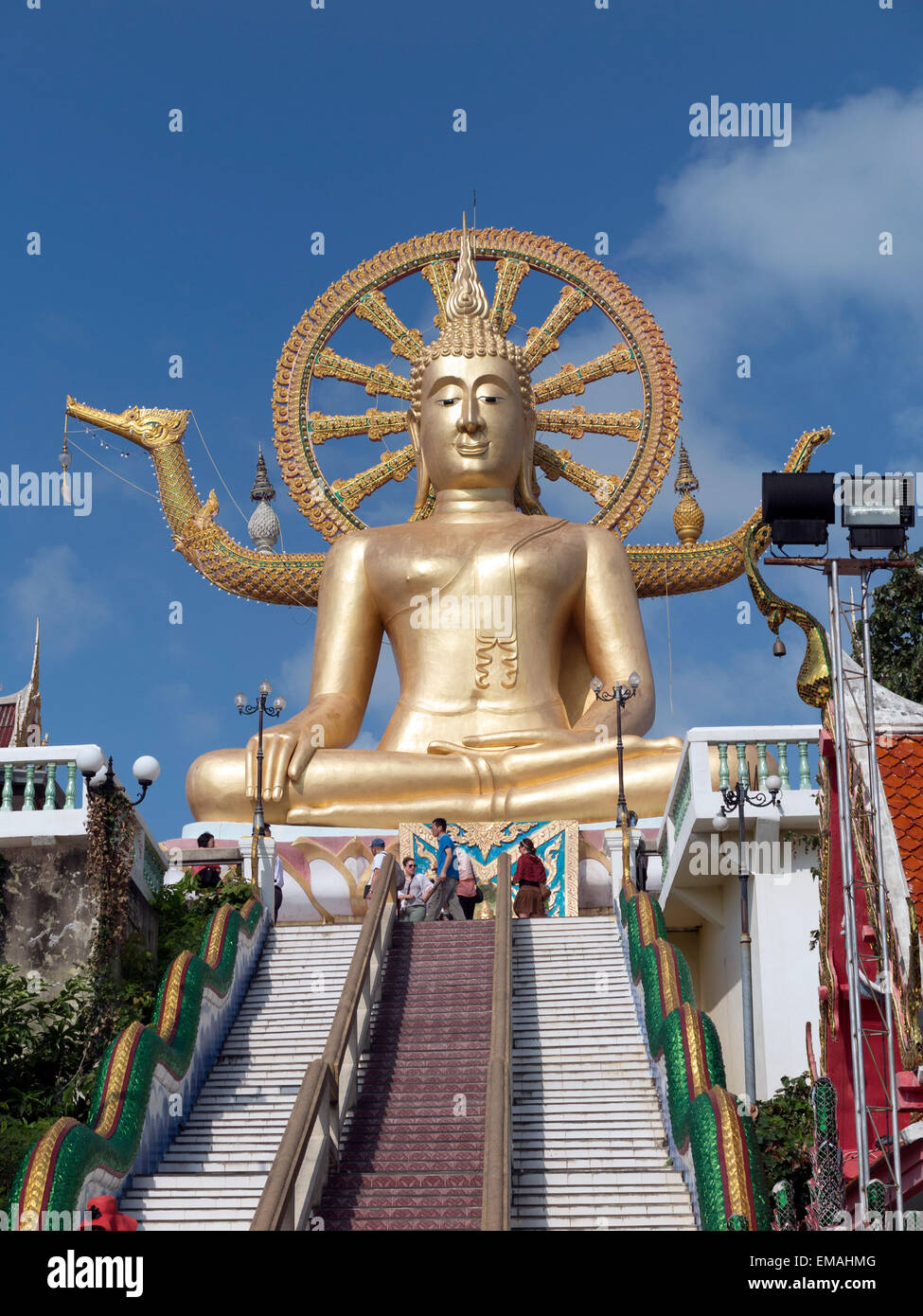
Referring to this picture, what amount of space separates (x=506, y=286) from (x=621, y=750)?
8020mm

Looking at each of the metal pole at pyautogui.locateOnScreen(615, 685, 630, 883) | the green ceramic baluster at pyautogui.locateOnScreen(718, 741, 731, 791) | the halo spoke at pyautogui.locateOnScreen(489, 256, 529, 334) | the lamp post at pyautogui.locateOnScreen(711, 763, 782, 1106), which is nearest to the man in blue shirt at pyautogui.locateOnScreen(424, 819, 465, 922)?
the metal pole at pyautogui.locateOnScreen(615, 685, 630, 883)

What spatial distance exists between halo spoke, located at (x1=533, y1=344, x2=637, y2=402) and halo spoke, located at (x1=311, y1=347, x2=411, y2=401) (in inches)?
64.9

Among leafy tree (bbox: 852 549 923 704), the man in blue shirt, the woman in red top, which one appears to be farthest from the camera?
leafy tree (bbox: 852 549 923 704)

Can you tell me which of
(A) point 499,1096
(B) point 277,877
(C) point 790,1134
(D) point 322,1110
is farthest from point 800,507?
(B) point 277,877

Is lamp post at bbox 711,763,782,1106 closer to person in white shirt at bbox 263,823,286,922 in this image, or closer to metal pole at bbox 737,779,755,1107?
metal pole at bbox 737,779,755,1107

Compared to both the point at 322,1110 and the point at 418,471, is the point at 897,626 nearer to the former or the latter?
the point at 418,471

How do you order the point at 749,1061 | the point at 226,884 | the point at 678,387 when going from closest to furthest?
the point at 749,1061
the point at 226,884
the point at 678,387

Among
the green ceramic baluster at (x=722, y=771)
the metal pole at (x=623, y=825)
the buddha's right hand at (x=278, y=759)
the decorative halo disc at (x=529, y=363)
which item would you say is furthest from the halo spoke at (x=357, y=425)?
the green ceramic baluster at (x=722, y=771)

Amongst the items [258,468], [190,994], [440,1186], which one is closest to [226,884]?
[190,994]

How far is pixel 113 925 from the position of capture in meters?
14.7

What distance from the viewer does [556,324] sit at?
23750mm

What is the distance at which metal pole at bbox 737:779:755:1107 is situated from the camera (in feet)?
48.6

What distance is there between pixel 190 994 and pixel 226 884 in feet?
12.3
